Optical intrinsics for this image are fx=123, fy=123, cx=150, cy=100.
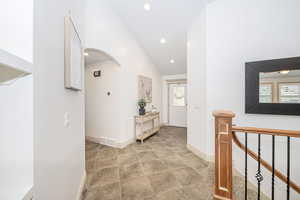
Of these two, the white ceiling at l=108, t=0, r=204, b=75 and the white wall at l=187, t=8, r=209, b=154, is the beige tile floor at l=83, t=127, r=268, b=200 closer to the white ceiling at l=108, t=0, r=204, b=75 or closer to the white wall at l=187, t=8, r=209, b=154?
the white wall at l=187, t=8, r=209, b=154

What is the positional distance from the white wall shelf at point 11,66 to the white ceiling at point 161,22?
9.98 ft

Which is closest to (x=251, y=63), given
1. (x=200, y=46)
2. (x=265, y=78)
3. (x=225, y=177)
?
(x=265, y=78)

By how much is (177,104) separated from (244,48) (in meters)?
3.64

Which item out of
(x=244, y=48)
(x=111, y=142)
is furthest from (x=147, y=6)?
(x=111, y=142)

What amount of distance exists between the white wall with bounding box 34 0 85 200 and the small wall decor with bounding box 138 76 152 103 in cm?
280

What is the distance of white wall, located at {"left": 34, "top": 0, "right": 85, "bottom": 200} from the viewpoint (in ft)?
2.35

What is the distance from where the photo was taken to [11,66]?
0.32 metres

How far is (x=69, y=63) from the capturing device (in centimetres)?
110

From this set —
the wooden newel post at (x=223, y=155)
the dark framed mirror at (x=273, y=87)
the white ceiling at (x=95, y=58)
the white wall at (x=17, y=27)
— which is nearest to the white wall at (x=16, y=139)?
the white wall at (x=17, y=27)

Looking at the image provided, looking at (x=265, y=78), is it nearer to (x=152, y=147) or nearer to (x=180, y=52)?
(x=180, y=52)

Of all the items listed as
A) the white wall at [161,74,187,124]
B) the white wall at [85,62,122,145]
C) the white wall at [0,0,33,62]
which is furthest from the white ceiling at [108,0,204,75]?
the white wall at [0,0,33,62]

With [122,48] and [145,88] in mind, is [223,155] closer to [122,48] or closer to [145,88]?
[122,48]

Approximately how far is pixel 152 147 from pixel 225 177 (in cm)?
206

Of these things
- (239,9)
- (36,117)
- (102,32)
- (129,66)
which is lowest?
(36,117)
